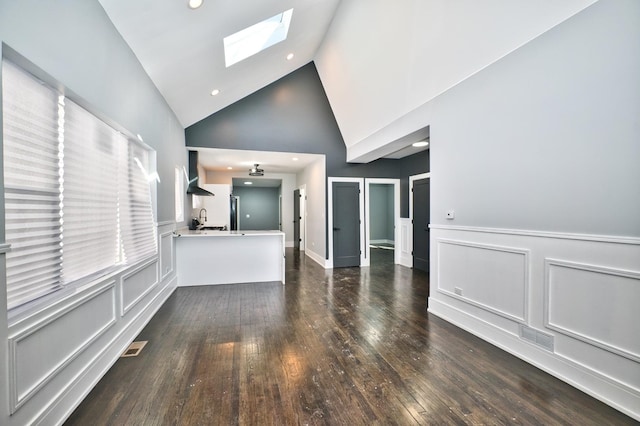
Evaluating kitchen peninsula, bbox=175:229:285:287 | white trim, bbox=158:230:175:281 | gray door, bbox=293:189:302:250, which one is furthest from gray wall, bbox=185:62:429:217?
gray door, bbox=293:189:302:250

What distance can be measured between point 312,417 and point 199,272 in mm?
3834

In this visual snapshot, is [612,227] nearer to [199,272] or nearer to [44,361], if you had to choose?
[44,361]

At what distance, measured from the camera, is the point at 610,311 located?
2.00 metres

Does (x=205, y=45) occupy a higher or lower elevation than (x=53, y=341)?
higher

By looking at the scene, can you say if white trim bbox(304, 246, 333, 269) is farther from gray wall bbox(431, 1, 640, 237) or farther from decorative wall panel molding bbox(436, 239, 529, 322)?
gray wall bbox(431, 1, 640, 237)

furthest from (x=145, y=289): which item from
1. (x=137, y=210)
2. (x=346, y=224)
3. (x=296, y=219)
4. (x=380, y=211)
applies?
(x=380, y=211)

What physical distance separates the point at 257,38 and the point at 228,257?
3.51 m

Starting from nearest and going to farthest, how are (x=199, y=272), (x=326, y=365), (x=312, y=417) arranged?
(x=312, y=417) → (x=326, y=365) → (x=199, y=272)

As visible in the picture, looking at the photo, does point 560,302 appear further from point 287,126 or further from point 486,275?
point 287,126

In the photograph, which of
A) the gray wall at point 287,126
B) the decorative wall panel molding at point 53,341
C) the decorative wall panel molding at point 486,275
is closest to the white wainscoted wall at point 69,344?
the decorative wall panel molding at point 53,341

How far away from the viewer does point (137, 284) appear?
3.08 meters

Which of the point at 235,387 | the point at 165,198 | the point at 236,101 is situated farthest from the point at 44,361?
the point at 236,101

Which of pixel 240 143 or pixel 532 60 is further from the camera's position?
pixel 240 143

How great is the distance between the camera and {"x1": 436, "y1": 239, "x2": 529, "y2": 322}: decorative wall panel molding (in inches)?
103
